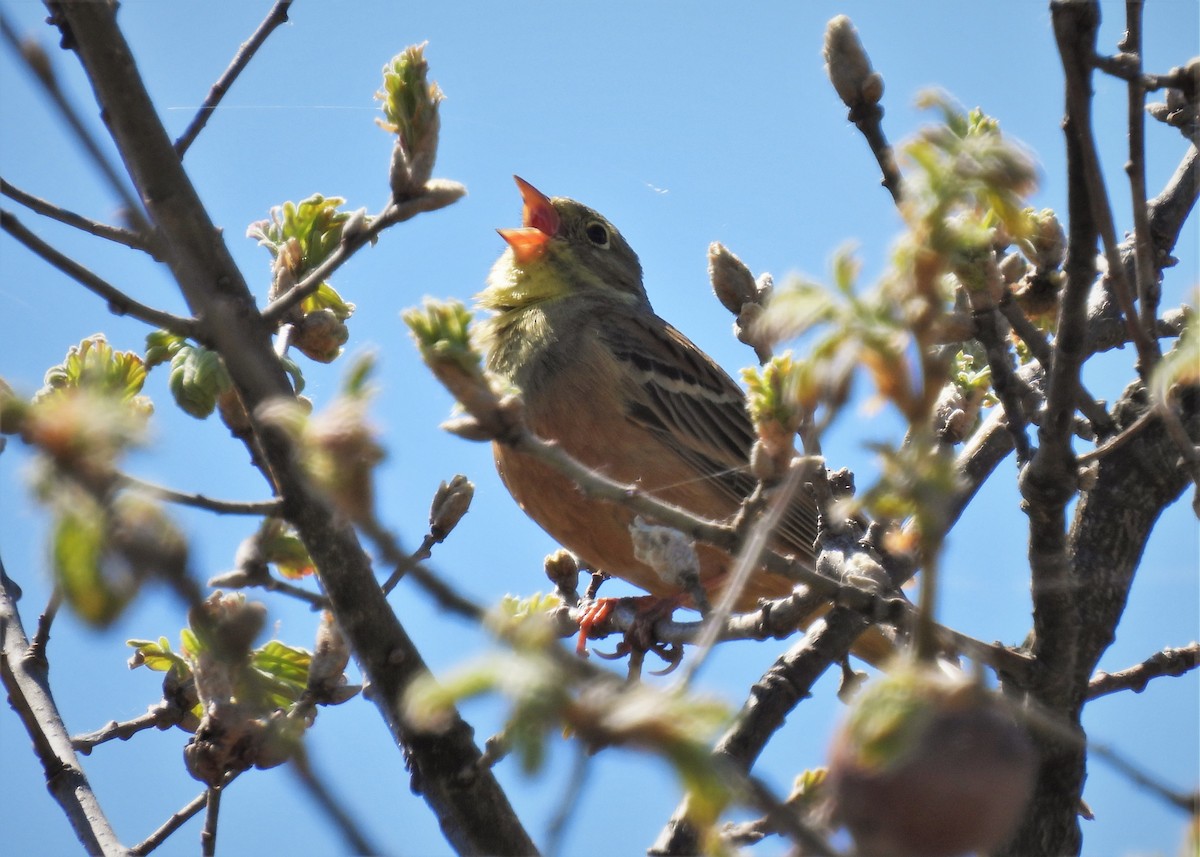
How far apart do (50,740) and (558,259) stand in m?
3.92

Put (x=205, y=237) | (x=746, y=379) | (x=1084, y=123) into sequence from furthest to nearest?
(x=205, y=237)
(x=746, y=379)
(x=1084, y=123)

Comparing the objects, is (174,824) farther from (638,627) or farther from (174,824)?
(638,627)

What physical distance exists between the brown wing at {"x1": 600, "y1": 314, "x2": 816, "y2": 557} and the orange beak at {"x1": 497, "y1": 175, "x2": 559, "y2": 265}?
64cm

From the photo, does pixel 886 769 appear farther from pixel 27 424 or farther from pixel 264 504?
pixel 264 504

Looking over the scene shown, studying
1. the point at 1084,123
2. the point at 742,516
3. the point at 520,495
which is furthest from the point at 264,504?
the point at 520,495

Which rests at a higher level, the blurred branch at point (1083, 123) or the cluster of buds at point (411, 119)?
the cluster of buds at point (411, 119)

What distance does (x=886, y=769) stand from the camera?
3.80ft

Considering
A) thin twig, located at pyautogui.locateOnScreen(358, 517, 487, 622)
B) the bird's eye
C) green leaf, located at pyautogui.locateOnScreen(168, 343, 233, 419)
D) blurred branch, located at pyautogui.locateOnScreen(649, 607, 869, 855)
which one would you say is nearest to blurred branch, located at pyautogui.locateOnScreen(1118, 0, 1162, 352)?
thin twig, located at pyautogui.locateOnScreen(358, 517, 487, 622)

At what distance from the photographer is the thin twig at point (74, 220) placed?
2535mm

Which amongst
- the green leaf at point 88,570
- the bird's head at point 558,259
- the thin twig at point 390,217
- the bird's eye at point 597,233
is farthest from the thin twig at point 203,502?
the bird's eye at point 597,233

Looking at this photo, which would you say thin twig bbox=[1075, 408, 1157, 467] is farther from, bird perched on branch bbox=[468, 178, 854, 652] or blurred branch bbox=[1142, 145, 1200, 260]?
bird perched on branch bbox=[468, 178, 854, 652]

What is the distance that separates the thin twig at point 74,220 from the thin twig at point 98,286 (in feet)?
0.99

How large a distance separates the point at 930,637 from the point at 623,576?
164 inches

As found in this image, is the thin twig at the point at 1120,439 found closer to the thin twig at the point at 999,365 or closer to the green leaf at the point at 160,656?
the thin twig at the point at 999,365
